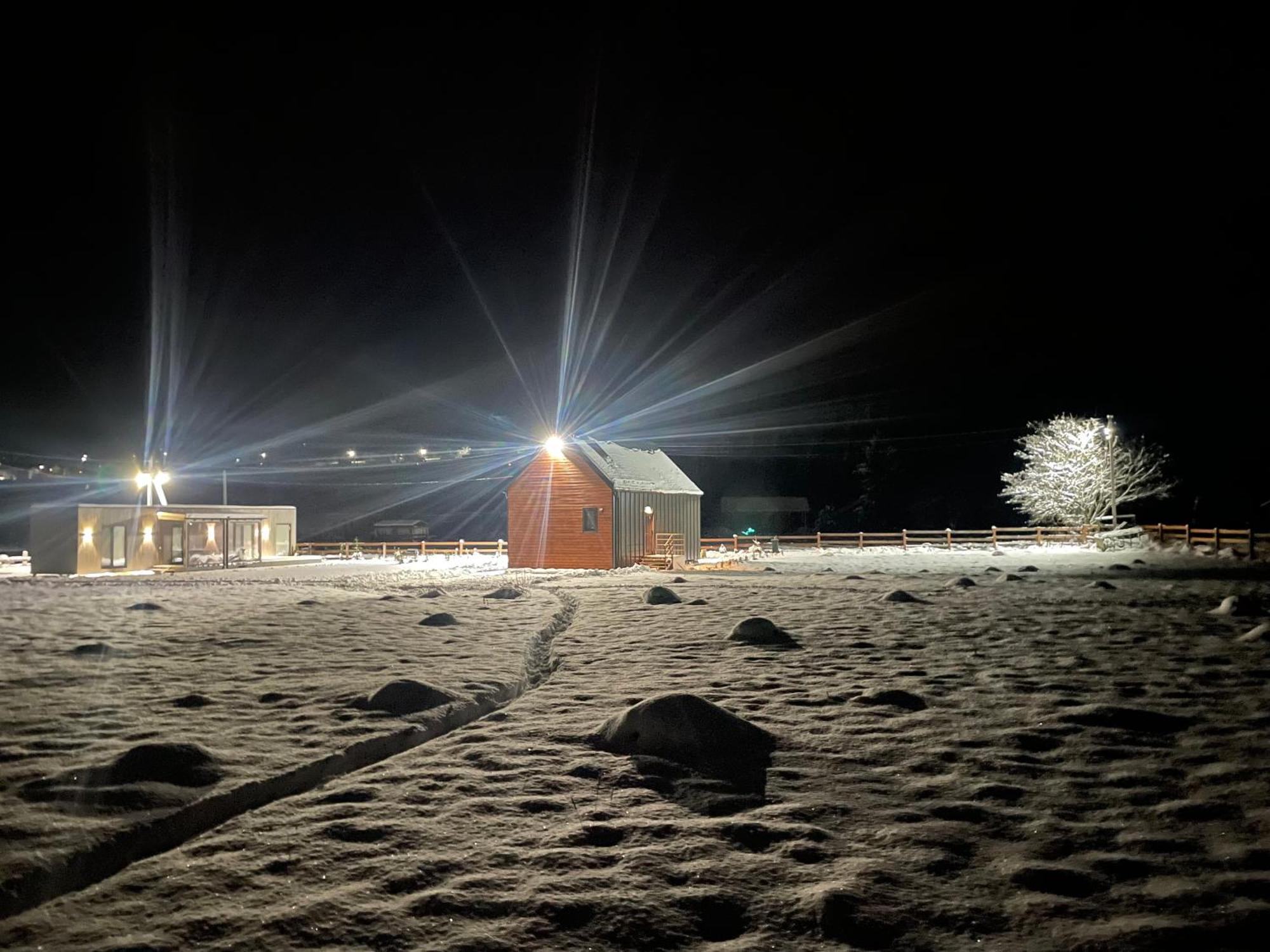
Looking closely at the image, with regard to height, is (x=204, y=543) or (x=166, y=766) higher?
(x=204, y=543)

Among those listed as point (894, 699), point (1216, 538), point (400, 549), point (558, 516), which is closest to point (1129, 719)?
point (894, 699)

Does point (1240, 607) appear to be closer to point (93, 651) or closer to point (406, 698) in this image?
point (406, 698)

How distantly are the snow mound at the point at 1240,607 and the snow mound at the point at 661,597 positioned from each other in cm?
894

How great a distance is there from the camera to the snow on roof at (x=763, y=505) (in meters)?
75.3

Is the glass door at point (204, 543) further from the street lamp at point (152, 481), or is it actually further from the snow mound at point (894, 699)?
the snow mound at point (894, 699)

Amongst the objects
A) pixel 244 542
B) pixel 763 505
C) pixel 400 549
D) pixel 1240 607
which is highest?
pixel 763 505

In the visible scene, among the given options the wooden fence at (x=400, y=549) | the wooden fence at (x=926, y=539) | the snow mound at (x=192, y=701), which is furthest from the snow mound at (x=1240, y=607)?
the wooden fence at (x=400, y=549)

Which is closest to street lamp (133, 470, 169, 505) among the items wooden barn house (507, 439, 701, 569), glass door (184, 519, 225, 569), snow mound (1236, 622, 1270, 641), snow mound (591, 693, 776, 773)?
glass door (184, 519, 225, 569)

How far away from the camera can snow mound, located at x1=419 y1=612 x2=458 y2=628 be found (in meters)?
13.6

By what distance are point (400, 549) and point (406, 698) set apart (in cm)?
3629

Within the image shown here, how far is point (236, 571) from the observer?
30.9 metres

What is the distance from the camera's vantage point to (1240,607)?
12492mm

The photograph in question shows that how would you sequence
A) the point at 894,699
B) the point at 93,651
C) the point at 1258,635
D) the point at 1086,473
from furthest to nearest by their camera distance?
the point at 1086,473 → the point at 93,651 → the point at 1258,635 → the point at 894,699

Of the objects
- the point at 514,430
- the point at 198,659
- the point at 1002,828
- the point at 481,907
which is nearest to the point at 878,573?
the point at 198,659
